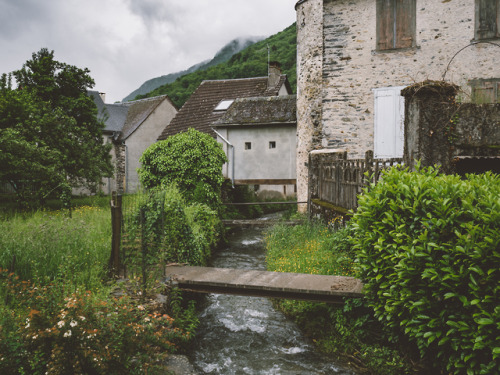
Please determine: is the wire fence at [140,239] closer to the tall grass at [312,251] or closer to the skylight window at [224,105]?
the tall grass at [312,251]

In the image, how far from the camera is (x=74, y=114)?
1783 cm

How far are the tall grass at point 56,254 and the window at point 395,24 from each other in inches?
430

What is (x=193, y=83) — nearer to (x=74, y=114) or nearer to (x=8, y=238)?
(x=74, y=114)

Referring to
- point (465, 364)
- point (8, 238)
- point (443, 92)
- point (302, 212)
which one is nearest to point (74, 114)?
point (302, 212)

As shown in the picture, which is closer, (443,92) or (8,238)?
(8,238)

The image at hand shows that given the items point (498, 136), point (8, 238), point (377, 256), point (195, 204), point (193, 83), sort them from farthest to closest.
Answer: point (193, 83), point (195, 204), point (498, 136), point (8, 238), point (377, 256)

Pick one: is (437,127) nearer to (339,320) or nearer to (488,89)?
(339,320)

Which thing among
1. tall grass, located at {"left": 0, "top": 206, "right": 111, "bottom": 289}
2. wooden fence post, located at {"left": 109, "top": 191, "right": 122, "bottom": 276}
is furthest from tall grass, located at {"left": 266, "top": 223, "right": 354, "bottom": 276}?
tall grass, located at {"left": 0, "top": 206, "right": 111, "bottom": 289}

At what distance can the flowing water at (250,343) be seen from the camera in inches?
189

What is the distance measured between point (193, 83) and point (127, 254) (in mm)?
36195

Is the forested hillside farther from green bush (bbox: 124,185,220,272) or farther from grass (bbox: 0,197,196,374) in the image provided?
grass (bbox: 0,197,196,374)

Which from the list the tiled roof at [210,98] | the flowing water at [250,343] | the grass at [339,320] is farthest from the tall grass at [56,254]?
the tiled roof at [210,98]

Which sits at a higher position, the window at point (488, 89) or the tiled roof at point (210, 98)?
the tiled roof at point (210, 98)

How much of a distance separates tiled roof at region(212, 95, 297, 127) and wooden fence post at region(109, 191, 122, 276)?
41.3 feet
